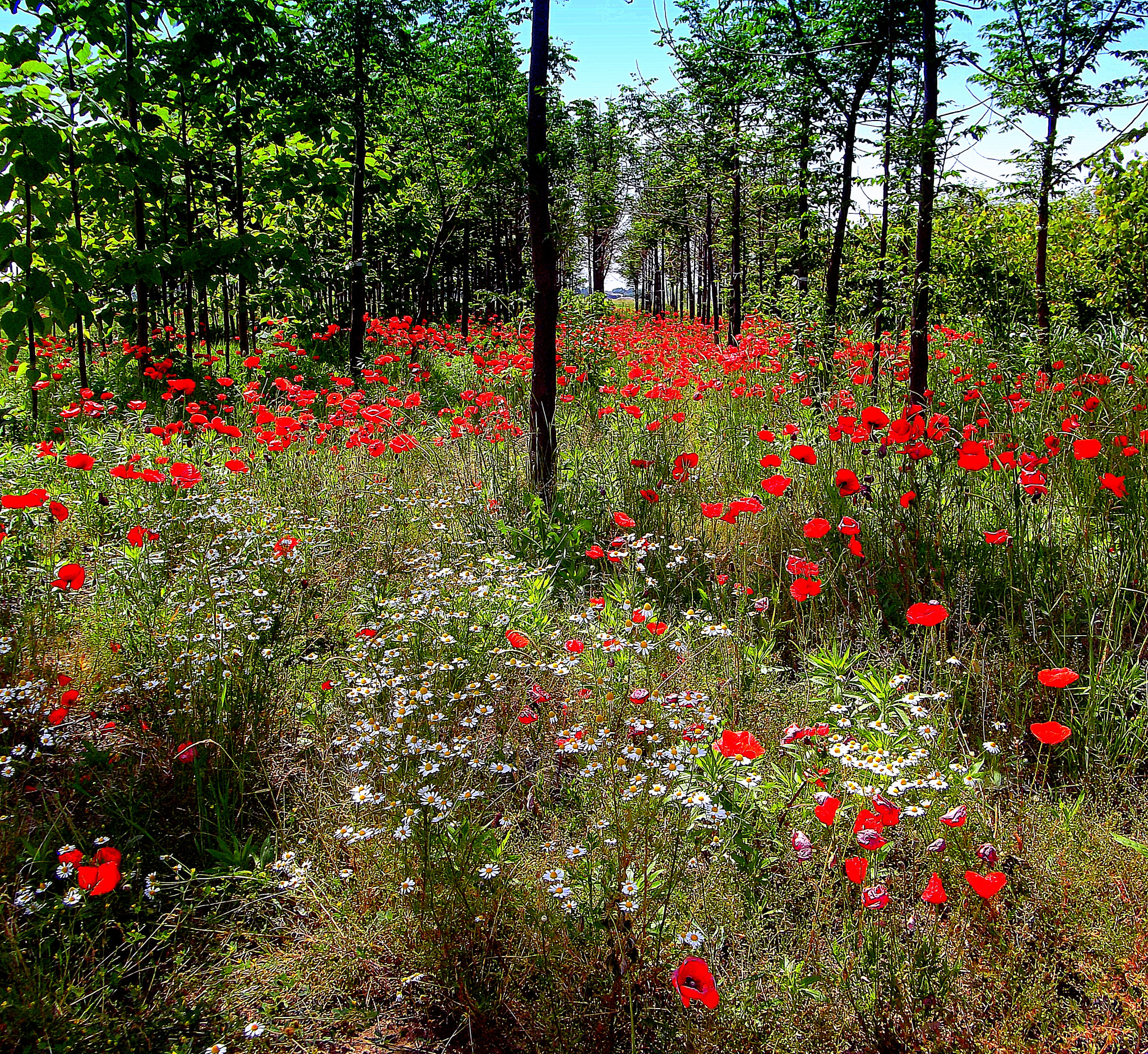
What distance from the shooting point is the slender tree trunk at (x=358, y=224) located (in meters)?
7.99

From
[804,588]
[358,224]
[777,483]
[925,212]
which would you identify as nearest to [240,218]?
[358,224]

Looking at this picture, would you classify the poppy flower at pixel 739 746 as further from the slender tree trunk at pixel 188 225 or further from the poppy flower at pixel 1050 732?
the slender tree trunk at pixel 188 225

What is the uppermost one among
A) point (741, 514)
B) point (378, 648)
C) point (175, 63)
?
point (175, 63)

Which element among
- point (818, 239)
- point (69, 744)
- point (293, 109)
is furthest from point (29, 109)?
point (818, 239)

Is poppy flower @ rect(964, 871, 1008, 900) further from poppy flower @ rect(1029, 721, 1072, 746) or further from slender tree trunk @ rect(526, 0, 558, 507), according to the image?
slender tree trunk @ rect(526, 0, 558, 507)

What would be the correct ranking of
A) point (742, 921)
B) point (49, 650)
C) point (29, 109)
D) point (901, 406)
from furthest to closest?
point (901, 406)
point (49, 650)
point (29, 109)
point (742, 921)

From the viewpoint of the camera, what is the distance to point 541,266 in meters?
4.61

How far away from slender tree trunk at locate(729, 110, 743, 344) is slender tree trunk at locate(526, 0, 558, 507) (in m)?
4.37

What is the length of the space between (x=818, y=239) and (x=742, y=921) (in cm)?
854

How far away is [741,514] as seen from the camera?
157 inches

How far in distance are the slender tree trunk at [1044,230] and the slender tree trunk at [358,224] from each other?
581cm

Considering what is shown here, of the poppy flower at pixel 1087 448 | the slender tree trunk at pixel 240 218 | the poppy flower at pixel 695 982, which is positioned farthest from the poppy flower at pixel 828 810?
the slender tree trunk at pixel 240 218

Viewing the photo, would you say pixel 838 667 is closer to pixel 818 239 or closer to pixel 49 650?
pixel 49 650

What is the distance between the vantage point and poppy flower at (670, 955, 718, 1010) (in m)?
1.30
